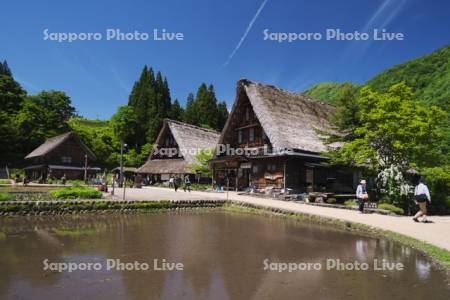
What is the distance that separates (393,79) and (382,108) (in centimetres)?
5083

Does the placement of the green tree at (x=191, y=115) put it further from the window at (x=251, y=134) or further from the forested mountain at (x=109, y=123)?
the window at (x=251, y=134)

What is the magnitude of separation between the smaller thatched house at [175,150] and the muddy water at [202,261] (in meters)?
21.5

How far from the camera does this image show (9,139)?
1757 inches

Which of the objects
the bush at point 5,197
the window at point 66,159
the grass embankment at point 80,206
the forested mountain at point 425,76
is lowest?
the grass embankment at point 80,206

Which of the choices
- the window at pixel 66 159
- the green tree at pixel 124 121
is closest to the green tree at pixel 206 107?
the green tree at pixel 124 121

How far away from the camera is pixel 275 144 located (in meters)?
21.4

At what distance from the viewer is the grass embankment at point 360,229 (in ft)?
23.6

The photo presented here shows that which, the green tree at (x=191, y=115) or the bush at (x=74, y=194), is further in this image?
the green tree at (x=191, y=115)

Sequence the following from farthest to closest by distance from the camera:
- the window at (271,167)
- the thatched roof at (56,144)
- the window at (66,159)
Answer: the window at (66,159) → the thatched roof at (56,144) → the window at (271,167)

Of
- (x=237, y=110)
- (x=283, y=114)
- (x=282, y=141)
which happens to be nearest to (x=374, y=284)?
(x=282, y=141)

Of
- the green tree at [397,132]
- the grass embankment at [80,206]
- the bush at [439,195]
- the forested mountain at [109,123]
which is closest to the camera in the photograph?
the grass embankment at [80,206]

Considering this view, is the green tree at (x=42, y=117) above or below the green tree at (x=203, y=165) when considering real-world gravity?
above

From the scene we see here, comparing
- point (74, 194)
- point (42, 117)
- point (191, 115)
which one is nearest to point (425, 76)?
point (191, 115)

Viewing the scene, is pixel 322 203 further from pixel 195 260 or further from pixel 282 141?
pixel 195 260
